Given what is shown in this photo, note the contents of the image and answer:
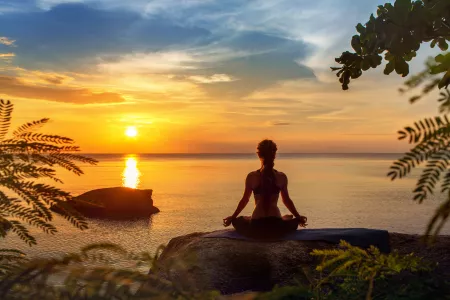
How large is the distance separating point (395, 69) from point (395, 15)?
916mm

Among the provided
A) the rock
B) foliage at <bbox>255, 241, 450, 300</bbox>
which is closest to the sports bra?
the rock

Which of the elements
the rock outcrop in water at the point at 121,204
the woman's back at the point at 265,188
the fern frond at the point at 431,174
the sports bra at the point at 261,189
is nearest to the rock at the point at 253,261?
the woman's back at the point at 265,188

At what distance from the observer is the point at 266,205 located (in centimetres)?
1104

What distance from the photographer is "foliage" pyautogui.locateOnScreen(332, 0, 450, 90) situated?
5.60 meters

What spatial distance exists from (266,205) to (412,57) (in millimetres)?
5290

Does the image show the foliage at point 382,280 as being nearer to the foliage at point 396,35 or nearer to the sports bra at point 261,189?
the foliage at point 396,35

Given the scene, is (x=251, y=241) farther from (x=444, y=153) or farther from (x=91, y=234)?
→ (x=91, y=234)

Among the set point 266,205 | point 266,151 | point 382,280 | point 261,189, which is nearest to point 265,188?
point 261,189

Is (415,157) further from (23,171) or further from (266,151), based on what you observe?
(266,151)

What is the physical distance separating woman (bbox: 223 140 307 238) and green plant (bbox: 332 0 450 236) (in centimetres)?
392

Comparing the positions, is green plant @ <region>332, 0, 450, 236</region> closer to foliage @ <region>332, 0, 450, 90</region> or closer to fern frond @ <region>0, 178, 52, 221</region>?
foliage @ <region>332, 0, 450, 90</region>

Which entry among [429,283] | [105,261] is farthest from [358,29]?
[105,261]

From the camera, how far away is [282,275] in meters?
9.23

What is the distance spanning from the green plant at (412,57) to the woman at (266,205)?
392 cm
